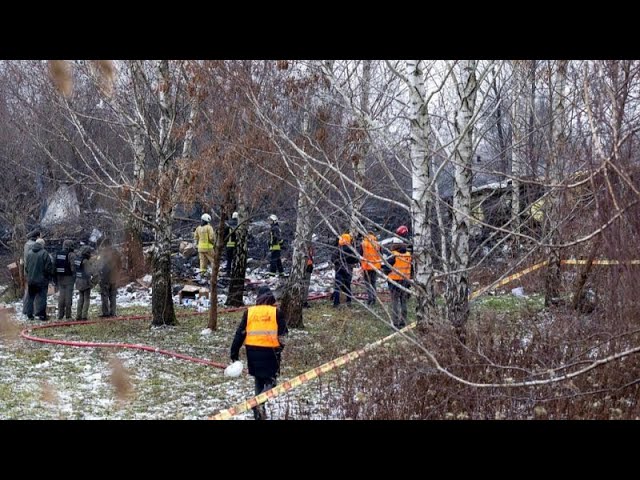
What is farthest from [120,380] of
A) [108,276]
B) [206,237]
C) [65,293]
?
[206,237]

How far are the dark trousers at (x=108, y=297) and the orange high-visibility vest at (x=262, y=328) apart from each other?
8932 mm

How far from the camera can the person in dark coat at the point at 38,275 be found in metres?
16.3

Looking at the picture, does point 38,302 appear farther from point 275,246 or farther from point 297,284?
point 275,246

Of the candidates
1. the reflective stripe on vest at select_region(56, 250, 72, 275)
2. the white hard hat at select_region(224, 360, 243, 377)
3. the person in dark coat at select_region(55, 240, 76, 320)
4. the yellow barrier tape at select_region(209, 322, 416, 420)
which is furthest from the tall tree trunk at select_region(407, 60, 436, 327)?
the reflective stripe on vest at select_region(56, 250, 72, 275)

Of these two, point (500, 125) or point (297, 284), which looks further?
point (500, 125)

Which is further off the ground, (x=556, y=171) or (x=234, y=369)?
(x=556, y=171)

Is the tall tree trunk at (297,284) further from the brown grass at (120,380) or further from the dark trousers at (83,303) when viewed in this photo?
the dark trousers at (83,303)

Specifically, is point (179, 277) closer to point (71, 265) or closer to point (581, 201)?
point (71, 265)

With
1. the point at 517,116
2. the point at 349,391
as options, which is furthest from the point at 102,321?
the point at 517,116

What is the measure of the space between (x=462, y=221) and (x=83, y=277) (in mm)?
9685

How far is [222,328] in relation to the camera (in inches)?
610

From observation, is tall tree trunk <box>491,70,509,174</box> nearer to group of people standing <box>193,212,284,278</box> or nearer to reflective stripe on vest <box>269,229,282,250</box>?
group of people standing <box>193,212,284,278</box>

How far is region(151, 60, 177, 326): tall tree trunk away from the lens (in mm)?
14328

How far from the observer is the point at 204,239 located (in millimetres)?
21328
